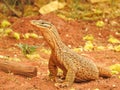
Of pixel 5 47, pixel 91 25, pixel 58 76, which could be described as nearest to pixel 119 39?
pixel 91 25

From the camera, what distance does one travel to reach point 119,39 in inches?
542

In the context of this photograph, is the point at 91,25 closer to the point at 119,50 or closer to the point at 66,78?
the point at 119,50

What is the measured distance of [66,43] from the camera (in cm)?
Result: 1286

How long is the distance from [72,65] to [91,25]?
7.04 m

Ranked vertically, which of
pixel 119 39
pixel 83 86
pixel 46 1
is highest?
pixel 46 1

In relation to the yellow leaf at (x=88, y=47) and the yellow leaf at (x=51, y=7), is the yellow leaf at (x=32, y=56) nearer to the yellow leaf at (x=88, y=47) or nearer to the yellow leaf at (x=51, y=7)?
the yellow leaf at (x=88, y=47)

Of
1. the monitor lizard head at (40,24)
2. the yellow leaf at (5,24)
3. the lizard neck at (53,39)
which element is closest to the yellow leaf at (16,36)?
the yellow leaf at (5,24)

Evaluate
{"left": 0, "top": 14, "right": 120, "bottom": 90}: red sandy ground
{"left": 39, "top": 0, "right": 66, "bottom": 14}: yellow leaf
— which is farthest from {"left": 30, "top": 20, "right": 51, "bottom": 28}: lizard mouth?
{"left": 39, "top": 0, "right": 66, "bottom": 14}: yellow leaf

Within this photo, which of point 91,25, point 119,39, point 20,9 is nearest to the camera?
point 119,39

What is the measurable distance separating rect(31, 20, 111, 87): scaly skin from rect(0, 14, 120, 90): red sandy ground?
0.43 ft

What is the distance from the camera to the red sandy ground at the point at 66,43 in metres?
7.87

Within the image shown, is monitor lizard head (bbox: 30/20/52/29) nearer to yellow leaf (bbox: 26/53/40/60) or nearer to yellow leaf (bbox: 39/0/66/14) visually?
yellow leaf (bbox: 26/53/40/60)

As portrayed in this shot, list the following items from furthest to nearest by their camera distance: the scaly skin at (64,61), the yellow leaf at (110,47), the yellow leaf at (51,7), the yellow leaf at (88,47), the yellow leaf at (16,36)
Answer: the yellow leaf at (51,7)
the yellow leaf at (16,36)
the yellow leaf at (110,47)
the yellow leaf at (88,47)
the scaly skin at (64,61)

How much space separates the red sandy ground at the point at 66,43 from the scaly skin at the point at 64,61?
5.2 inches
